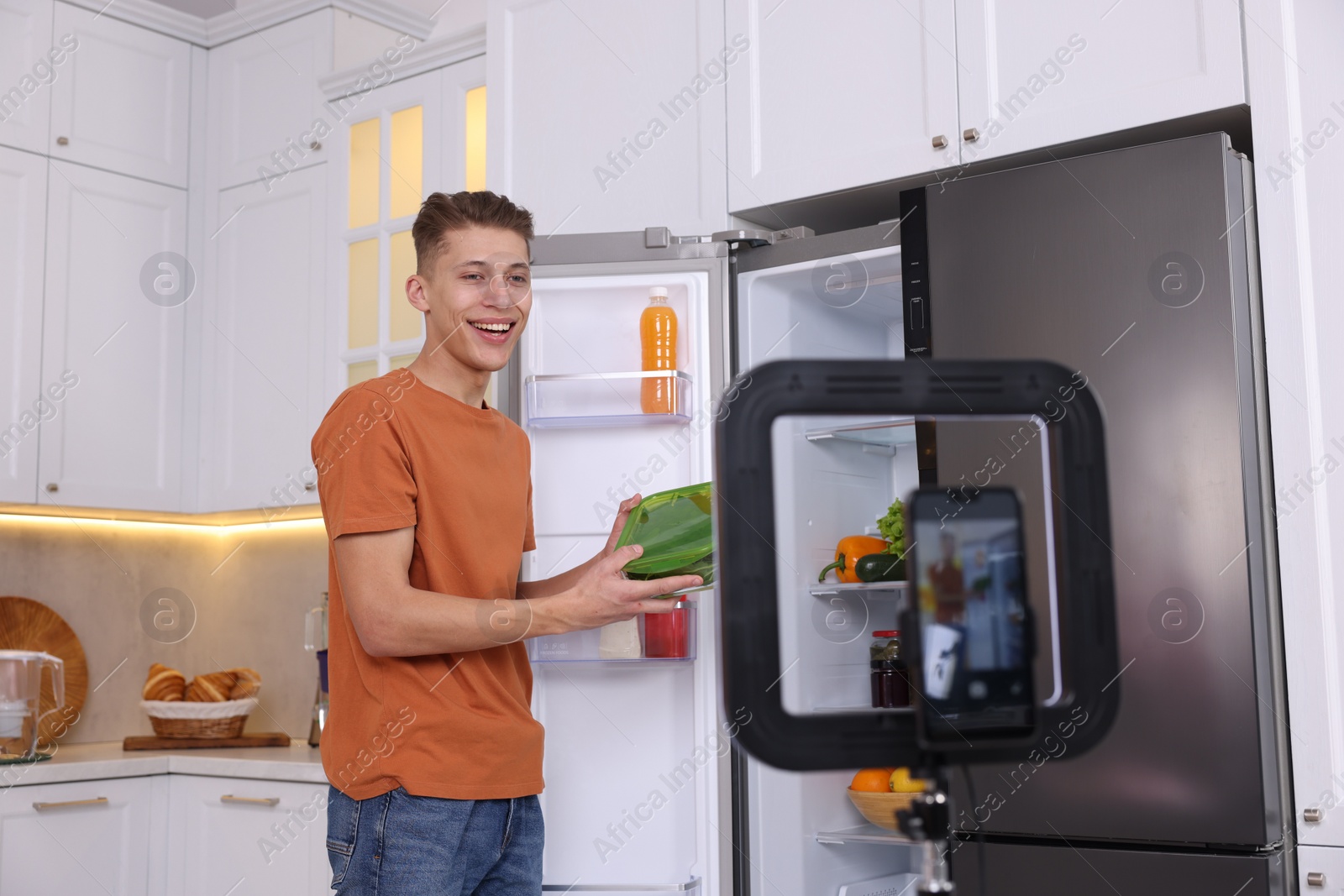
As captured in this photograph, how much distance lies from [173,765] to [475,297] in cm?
185

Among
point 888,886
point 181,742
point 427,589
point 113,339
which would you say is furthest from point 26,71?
point 888,886

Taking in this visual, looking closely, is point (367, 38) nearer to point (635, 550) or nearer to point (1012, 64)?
point (1012, 64)

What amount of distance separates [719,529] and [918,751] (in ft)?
0.33

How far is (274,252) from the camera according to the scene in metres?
3.29

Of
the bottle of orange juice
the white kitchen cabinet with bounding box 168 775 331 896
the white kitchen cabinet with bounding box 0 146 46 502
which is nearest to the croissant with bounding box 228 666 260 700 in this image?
the white kitchen cabinet with bounding box 168 775 331 896

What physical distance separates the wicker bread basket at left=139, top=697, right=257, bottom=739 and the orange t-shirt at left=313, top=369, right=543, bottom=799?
175cm

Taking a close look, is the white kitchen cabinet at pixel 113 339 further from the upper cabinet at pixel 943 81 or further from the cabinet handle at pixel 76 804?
the upper cabinet at pixel 943 81

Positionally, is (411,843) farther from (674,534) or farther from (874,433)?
(874,433)

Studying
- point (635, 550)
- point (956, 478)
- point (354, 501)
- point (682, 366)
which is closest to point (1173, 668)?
point (956, 478)

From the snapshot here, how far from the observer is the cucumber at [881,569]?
6.93 ft

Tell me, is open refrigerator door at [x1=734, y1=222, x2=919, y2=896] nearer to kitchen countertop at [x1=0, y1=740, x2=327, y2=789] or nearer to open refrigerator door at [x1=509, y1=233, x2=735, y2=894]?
open refrigerator door at [x1=509, y1=233, x2=735, y2=894]

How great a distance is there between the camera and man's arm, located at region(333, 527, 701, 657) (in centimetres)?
138

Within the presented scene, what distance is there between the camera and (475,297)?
1.65 metres

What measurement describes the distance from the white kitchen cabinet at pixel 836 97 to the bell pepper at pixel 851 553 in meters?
0.64
